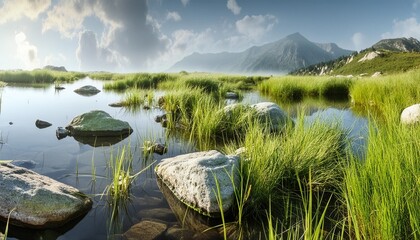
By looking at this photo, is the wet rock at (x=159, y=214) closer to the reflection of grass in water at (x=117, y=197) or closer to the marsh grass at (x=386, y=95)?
the reflection of grass in water at (x=117, y=197)

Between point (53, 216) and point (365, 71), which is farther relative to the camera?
point (365, 71)

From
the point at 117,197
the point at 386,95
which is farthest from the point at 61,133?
the point at 386,95

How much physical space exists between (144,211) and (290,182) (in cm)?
218

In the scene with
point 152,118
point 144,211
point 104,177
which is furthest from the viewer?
point 152,118

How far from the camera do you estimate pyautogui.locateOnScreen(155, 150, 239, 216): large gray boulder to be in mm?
4082

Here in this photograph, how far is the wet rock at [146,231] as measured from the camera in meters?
3.58

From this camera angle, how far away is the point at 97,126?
853cm

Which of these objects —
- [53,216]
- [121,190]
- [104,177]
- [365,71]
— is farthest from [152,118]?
[365,71]

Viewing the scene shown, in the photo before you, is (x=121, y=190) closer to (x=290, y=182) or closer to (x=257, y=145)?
(x=257, y=145)

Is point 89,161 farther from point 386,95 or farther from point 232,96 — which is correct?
point 232,96

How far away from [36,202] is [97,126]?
4.87 meters

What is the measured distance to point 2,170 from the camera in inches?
167

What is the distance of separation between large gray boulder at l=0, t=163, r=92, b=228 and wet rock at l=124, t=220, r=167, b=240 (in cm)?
83

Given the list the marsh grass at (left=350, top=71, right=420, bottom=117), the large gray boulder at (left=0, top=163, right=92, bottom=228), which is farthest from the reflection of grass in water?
the marsh grass at (left=350, top=71, right=420, bottom=117)
